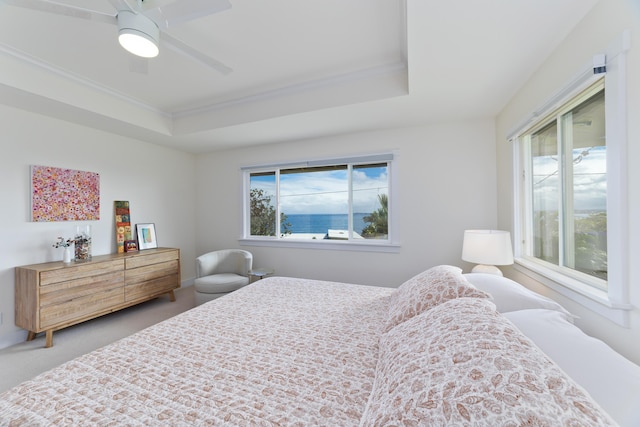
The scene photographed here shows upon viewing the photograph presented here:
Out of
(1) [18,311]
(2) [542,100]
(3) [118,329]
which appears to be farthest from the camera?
(3) [118,329]

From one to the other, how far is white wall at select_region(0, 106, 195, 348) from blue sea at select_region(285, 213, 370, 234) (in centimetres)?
197

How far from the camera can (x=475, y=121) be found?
3.02 metres

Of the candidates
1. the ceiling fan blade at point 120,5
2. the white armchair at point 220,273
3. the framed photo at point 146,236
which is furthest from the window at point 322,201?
the ceiling fan blade at point 120,5

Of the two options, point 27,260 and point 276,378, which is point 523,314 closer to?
point 276,378

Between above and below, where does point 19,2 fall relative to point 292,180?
above

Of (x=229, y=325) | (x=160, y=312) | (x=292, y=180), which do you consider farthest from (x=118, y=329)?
(x=292, y=180)

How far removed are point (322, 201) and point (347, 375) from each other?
2.96m

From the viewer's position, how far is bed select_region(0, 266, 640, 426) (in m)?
0.63

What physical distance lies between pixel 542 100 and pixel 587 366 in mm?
1813

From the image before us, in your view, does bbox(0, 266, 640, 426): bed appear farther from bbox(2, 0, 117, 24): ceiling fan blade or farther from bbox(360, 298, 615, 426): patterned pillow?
bbox(2, 0, 117, 24): ceiling fan blade

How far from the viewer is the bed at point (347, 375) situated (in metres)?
0.63

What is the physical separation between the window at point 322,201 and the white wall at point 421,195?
0.18 meters

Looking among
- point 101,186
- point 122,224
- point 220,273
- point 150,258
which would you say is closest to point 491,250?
point 220,273

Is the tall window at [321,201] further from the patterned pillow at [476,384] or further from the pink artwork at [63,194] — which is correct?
the patterned pillow at [476,384]
